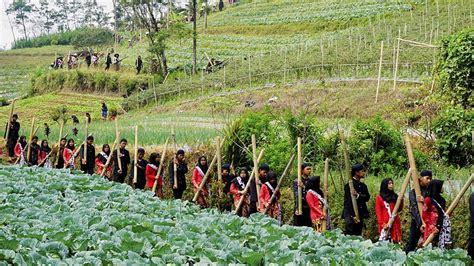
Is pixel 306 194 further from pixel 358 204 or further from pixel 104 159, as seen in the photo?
pixel 104 159

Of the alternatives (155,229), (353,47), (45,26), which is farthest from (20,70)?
(155,229)

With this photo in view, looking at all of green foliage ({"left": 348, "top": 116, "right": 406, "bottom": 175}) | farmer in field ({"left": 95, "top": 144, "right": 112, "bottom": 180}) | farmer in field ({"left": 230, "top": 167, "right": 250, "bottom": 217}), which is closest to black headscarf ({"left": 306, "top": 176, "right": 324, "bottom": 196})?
farmer in field ({"left": 230, "top": 167, "right": 250, "bottom": 217})

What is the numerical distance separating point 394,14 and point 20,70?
41.7m

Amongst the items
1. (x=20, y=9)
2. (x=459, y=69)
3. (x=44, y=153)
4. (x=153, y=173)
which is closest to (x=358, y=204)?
(x=153, y=173)

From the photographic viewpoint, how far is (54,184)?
12414mm

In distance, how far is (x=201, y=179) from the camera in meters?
13.2

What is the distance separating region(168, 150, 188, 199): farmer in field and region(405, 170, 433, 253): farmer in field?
590 centimetres

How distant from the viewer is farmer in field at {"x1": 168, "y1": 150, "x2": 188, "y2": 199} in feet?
45.6

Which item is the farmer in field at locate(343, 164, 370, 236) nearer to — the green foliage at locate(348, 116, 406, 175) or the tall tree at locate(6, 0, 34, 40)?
the green foliage at locate(348, 116, 406, 175)

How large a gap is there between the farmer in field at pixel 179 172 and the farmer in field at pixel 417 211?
590cm

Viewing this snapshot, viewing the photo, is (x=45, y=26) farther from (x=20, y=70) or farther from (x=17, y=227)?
(x=17, y=227)

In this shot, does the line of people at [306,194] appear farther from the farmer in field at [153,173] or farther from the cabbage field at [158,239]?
the cabbage field at [158,239]

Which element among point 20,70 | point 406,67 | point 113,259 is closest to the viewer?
point 113,259

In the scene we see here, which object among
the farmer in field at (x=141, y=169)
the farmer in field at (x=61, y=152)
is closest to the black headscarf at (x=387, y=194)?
the farmer in field at (x=141, y=169)
